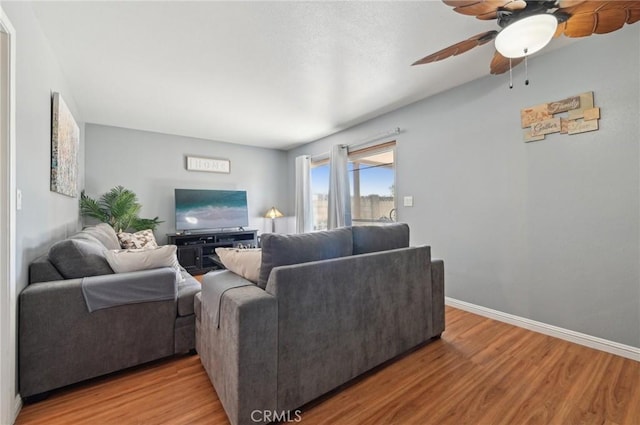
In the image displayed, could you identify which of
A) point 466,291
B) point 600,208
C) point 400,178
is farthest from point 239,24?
point 466,291

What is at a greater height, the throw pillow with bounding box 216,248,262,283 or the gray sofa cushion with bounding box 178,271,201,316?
the throw pillow with bounding box 216,248,262,283

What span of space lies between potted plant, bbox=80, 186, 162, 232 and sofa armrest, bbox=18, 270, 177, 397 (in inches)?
104

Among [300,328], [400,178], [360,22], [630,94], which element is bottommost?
[300,328]

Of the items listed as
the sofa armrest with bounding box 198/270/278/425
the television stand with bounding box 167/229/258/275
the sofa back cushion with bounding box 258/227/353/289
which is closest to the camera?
the sofa armrest with bounding box 198/270/278/425

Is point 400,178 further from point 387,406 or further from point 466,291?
point 387,406

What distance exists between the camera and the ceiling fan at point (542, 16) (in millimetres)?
1316

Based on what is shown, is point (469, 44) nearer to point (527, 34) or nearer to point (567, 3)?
point (527, 34)

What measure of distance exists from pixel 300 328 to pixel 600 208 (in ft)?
7.86

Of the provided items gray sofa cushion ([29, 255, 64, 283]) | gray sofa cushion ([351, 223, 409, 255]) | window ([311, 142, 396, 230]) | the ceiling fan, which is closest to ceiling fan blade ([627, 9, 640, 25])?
the ceiling fan

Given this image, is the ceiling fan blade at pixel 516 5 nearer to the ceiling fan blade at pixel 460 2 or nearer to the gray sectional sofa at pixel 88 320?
the ceiling fan blade at pixel 460 2

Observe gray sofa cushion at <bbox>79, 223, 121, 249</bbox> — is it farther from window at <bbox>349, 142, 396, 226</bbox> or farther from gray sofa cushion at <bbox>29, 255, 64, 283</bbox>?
window at <bbox>349, 142, 396, 226</bbox>

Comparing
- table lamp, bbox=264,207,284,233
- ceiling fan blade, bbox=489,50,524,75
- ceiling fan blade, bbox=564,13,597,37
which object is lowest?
table lamp, bbox=264,207,284,233

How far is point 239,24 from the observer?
1.92 meters

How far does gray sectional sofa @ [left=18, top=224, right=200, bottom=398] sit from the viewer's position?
1.49 metres
